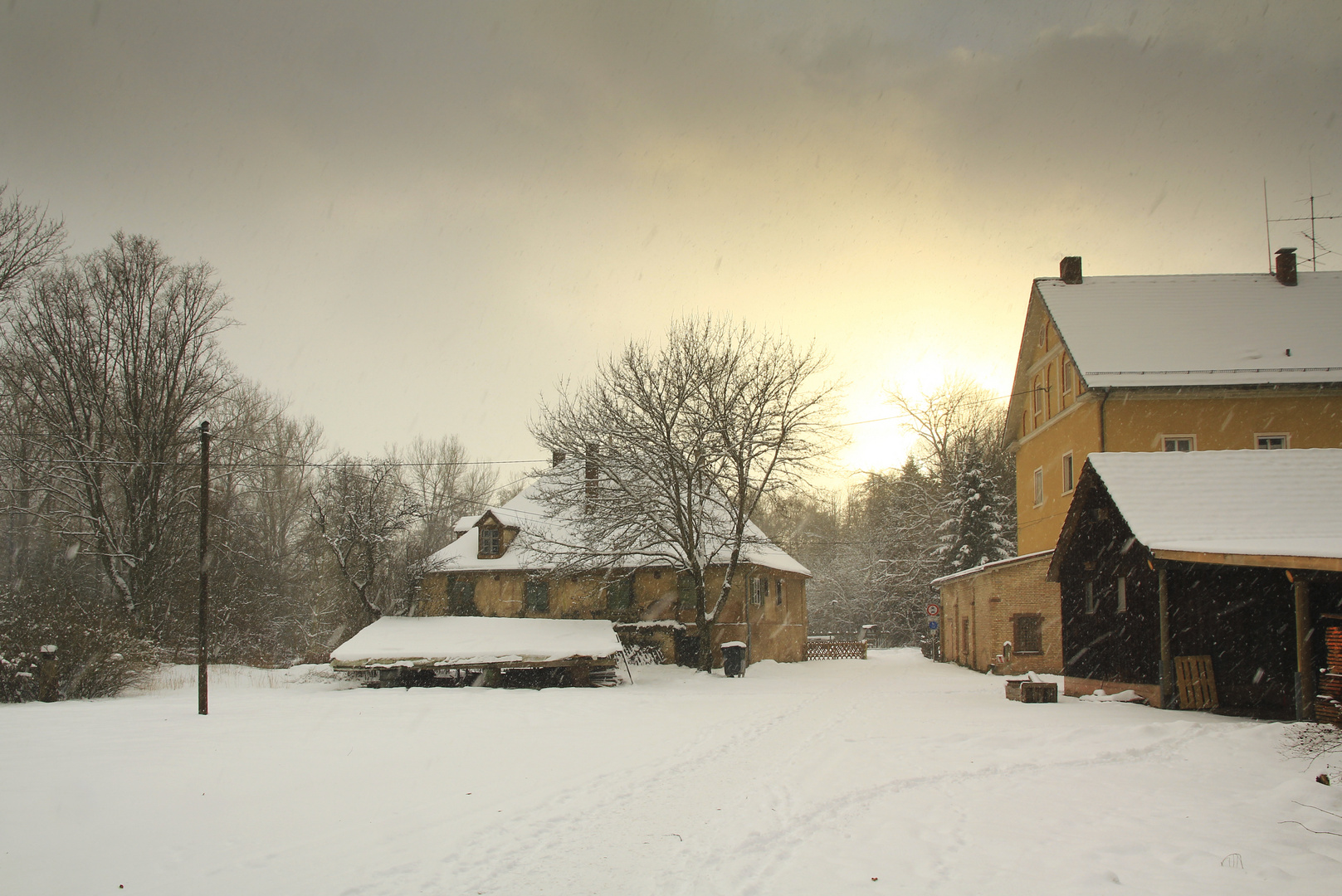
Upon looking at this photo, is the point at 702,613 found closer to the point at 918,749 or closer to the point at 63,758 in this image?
the point at 918,749

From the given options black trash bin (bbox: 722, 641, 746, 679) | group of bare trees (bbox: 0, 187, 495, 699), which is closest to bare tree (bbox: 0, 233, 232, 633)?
group of bare trees (bbox: 0, 187, 495, 699)

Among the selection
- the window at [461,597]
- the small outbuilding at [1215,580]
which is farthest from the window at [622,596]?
the small outbuilding at [1215,580]

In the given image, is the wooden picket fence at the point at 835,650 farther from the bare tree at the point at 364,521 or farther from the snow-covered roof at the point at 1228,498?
the snow-covered roof at the point at 1228,498

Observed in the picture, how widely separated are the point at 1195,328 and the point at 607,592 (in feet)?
70.5

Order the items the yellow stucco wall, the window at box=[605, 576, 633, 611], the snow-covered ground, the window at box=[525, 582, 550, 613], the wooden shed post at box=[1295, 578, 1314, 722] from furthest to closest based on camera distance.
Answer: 1. the window at box=[525, 582, 550, 613]
2. the window at box=[605, 576, 633, 611]
3. the yellow stucco wall
4. the wooden shed post at box=[1295, 578, 1314, 722]
5. the snow-covered ground

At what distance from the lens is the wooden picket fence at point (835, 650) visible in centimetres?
4241

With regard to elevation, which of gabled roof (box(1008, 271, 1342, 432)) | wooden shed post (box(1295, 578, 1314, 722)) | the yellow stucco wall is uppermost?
gabled roof (box(1008, 271, 1342, 432))

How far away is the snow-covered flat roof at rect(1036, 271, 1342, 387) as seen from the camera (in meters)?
25.9

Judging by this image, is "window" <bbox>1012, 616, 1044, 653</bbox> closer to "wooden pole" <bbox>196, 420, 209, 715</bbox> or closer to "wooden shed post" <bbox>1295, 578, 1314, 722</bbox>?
"wooden shed post" <bbox>1295, 578, 1314, 722</bbox>

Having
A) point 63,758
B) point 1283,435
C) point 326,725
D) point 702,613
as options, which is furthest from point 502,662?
point 1283,435

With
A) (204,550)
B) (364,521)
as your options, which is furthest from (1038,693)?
(364,521)

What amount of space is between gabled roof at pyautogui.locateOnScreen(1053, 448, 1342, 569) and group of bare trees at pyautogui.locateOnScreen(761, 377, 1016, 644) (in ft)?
54.2

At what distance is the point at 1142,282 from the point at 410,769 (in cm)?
2892

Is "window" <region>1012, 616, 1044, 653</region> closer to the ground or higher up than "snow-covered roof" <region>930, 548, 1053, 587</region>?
closer to the ground
